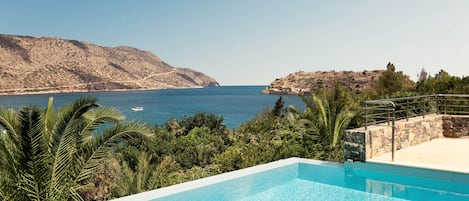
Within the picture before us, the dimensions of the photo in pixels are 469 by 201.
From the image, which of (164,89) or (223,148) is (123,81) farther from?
(223,148)

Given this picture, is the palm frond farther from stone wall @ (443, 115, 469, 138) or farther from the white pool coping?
stone wall @ (443, 115, 469, 138)

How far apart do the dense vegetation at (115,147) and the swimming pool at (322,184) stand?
1.08m

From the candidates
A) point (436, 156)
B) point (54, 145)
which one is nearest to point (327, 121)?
point (436, 156)

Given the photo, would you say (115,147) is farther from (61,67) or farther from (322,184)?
(61,67)

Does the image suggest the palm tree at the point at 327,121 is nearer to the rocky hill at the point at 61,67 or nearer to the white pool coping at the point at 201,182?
the white pool coping at the point at 201,182

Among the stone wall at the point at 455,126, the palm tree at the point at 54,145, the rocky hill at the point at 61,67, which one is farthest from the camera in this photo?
the rocky hill at the point at 61,67

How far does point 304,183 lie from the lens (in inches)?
313

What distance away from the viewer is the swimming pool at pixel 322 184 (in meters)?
6.61

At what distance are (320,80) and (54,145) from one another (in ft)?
314

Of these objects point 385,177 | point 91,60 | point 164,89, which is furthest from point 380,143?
point 164,89

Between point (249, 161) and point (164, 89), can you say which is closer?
point (249, 161)

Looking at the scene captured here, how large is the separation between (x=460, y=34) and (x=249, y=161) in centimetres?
2091

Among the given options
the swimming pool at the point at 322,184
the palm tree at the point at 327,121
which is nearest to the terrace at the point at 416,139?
the swimming pool at the point at 322,184

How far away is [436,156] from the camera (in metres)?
8.31
